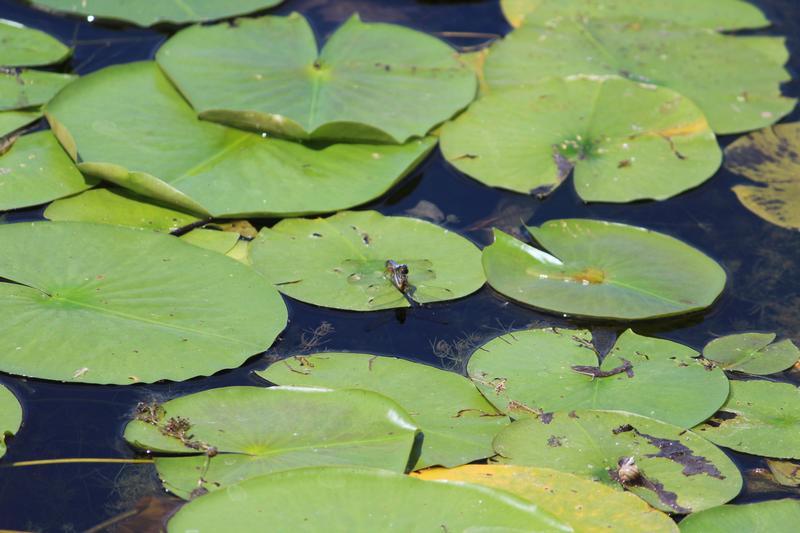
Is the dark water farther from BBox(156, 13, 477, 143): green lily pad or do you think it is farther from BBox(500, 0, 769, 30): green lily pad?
BBox(500, 0, 769, 30): green lily pad

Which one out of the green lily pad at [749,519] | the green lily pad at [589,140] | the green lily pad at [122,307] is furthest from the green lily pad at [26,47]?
the green lily pad at [749,519]

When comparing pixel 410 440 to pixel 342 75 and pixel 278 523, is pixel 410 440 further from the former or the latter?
pixel 342 75

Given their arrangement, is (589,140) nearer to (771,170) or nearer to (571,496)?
(771,170)

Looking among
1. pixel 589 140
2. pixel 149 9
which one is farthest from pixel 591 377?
pixel 149 9

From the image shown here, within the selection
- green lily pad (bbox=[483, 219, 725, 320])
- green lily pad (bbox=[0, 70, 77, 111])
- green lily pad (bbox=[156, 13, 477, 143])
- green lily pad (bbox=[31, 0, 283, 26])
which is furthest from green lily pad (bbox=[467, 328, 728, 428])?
green lily pad (bbox=[31, 0, 283, 26])

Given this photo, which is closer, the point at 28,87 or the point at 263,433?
the point at 263,433

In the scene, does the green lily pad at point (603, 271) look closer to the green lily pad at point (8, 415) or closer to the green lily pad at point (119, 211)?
the green lily pad at point (119, 211)

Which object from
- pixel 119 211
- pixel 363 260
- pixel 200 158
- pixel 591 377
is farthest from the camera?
pixel 200 158
